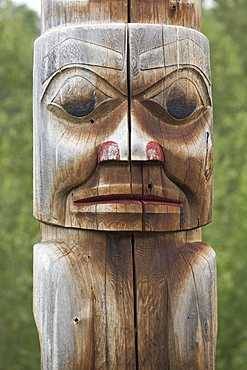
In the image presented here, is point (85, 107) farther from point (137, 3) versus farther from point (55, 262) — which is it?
point (55, 262)

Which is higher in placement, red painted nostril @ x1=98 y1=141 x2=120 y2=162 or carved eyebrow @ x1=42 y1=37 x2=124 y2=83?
carved eyebrow @ x1=42 y1=37 x2=124 y2=83

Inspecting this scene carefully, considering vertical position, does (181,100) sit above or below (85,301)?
above

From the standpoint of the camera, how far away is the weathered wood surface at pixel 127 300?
10.6 ft

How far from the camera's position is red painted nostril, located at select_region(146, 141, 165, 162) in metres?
3.09

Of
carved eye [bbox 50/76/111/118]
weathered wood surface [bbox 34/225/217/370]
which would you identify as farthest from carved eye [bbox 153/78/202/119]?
weathered wood surface [bbox 34/225/217/370]

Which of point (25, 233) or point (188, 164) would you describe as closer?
point (188, 164)

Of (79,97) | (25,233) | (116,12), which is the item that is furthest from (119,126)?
(25,233)

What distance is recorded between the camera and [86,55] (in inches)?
125

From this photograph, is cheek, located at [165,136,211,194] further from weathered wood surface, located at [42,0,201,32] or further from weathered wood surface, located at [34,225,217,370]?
A: weathered wood surface, located at [42,0,201,32]

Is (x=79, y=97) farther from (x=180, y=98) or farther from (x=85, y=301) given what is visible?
(x=85, y=301)

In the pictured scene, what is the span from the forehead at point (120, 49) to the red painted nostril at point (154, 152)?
16.7 inches

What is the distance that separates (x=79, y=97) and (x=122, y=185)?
62cm

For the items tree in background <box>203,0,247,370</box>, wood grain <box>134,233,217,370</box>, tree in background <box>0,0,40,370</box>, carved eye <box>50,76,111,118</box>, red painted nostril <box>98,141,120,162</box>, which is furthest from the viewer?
tree in background <box>0,0,40,370</box>

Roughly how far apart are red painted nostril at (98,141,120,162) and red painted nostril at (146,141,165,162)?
0.62ft
